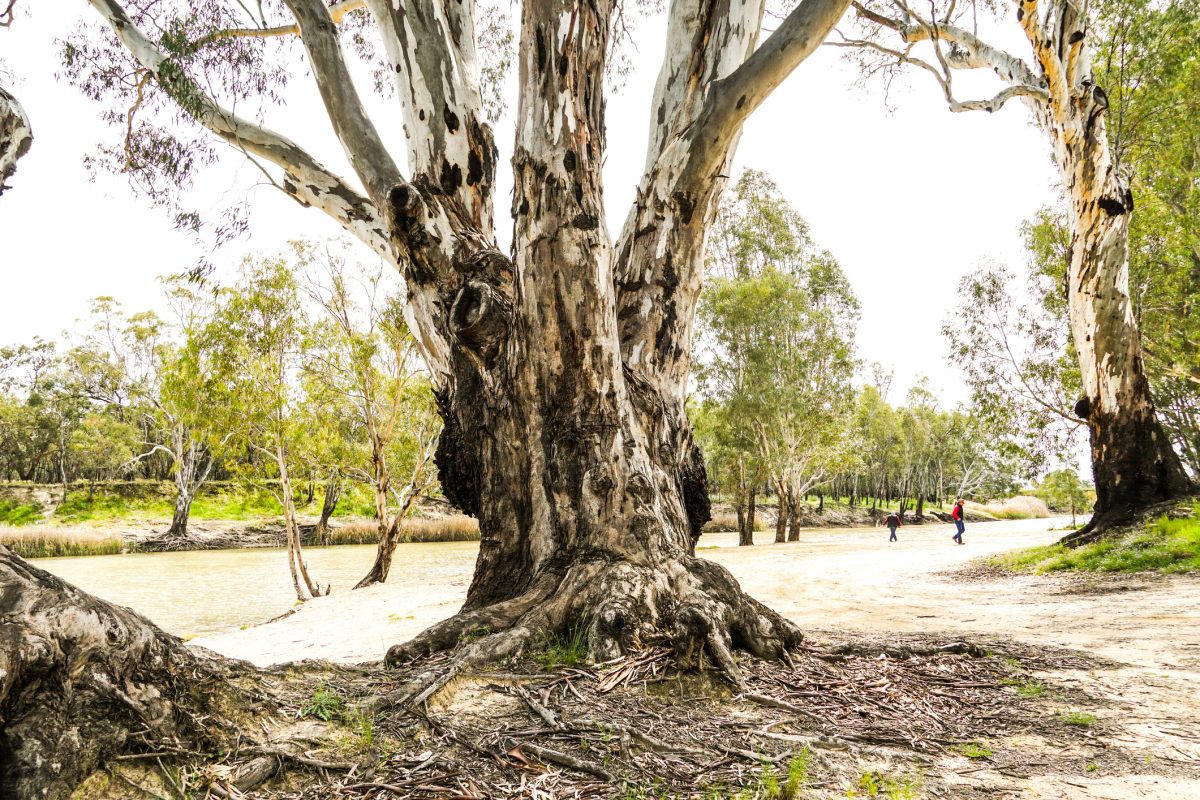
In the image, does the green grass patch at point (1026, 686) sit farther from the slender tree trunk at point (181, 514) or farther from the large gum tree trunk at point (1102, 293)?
the slender tree trunk at point (181, 514)

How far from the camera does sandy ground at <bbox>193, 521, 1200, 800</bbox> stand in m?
1.83

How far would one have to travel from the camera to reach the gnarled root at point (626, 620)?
2.61 metres

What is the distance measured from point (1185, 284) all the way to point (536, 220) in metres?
16.4

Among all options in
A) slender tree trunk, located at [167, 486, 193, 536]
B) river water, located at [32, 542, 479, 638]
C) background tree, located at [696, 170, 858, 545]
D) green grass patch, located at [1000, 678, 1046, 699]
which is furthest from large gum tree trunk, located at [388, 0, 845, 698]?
slender tree trunk, located at [167, 486, 193, 536]

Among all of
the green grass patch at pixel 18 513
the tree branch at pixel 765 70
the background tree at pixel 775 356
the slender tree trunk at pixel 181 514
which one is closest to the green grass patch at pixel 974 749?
the tree branch at pixel 765 70

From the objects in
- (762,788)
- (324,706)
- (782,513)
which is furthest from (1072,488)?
(324,706)

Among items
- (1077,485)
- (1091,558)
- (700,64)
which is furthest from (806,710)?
(1077,485)

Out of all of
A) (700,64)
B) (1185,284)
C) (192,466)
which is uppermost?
(1185,284)

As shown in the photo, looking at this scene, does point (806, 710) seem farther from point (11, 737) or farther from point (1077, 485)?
point (1077, 485)

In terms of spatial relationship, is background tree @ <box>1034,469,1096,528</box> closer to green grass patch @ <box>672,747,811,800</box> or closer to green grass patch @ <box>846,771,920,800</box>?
green grass patch @ <box>846,771,920,800</box>

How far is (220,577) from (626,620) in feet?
49.1

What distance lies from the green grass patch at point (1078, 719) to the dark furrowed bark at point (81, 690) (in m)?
2.61

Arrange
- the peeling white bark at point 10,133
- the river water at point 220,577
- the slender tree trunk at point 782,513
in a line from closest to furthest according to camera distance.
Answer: the peeling white bark at point 10,133, the river water at point 220,577, the slender tree trunk at point 782,513

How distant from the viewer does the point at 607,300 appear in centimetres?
348
